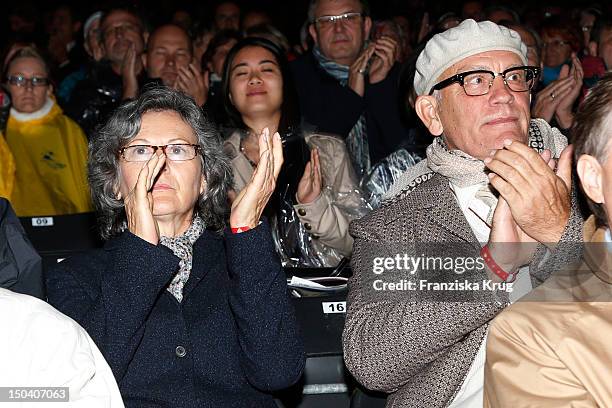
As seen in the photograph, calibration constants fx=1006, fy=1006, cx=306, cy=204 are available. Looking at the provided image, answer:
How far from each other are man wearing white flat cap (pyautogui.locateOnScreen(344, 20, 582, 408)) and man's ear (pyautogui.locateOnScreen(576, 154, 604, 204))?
26 centimetres

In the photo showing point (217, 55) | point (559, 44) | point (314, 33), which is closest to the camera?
point (314, 33)

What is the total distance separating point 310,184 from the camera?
4.23 meters

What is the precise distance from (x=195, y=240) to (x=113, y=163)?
362mm

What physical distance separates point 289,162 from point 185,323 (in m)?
1.46

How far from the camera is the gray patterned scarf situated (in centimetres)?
307

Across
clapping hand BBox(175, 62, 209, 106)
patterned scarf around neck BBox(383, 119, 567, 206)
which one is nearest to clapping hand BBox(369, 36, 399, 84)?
clapping hand BBox(175, 62, 209, 106)

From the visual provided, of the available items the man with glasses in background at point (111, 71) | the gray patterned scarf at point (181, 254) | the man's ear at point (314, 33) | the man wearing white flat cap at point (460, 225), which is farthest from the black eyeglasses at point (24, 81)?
the man wearing white flat cap at point (460, 225)

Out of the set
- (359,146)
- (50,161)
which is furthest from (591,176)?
(50,161)

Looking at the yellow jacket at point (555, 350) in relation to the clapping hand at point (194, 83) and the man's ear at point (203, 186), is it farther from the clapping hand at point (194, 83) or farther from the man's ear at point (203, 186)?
the clapping hand at point (194, 83)

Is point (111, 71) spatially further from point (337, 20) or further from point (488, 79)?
point (488, 79)

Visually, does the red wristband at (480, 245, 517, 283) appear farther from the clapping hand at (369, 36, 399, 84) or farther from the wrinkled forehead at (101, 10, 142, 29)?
the wrinkled forehead at (101, 10, 142, 29)

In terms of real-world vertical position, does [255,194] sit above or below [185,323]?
above

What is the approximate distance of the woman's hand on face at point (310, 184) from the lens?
4.23m

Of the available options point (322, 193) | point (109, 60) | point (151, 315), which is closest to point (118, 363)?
point (151, 315)
